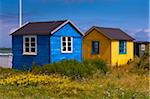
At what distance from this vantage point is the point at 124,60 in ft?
117

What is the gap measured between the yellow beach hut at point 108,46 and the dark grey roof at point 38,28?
26.2ft

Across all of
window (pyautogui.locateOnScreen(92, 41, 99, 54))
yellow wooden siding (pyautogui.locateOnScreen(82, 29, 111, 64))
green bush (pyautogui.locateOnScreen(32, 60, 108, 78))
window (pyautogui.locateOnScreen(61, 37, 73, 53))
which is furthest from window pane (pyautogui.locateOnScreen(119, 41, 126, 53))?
green bush (pyautogui.locateOnScreen(32, 60, 108, 78))

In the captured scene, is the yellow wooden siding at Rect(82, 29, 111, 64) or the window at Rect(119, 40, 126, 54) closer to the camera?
the yellow wooden siding at Rect(82, 29, 111, 64)

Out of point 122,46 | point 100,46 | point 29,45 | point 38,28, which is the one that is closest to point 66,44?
point 38,28

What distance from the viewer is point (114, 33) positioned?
3666 cm

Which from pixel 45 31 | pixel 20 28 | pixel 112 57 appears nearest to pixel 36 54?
pixel 45 31

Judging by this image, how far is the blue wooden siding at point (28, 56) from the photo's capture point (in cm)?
2512

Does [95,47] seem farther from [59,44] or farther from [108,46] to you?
[59,44]

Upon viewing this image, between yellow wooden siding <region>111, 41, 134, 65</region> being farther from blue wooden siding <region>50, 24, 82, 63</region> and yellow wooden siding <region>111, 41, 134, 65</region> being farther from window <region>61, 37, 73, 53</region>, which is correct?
window <region>61, 37, 73, 53</region>

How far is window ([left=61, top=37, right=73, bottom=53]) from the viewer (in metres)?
26.0

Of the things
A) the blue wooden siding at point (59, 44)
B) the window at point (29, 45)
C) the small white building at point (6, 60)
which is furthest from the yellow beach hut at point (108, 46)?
the window at point (29, 45)

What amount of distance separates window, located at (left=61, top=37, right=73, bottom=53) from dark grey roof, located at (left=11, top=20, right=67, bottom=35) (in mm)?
1123

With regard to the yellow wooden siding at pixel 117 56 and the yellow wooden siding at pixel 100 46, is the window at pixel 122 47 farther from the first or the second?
the yellow wooden siding at pixel 100 46

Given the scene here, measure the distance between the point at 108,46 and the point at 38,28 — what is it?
956cm
